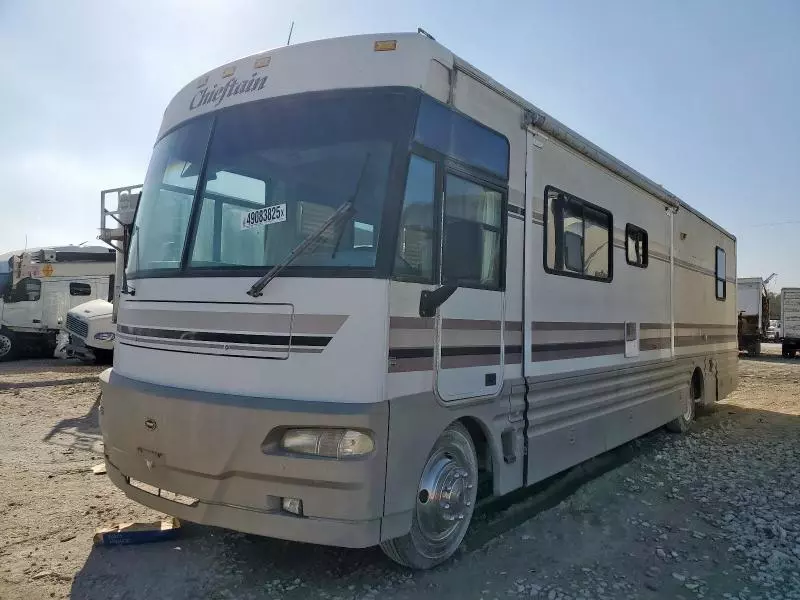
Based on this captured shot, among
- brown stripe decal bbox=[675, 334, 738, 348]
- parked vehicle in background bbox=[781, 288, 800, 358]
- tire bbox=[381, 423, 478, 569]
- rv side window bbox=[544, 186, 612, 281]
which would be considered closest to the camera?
tire bbox=[381, 423, 478, 569]

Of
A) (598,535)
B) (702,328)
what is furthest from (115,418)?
(702,328)

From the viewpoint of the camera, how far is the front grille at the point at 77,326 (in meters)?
14.0

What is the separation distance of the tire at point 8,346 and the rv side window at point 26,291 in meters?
0.93

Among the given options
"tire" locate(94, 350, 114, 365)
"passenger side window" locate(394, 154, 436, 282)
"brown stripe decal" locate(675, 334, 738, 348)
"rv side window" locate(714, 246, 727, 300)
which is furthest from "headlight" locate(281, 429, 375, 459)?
"tire" locate(94, 350, 114, 365)

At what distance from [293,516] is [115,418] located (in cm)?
142

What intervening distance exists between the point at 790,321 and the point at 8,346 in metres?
27.3

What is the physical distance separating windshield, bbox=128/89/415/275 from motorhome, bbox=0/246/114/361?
541 inches

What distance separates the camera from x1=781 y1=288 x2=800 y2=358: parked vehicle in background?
24938 mm

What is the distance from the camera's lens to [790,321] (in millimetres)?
25297

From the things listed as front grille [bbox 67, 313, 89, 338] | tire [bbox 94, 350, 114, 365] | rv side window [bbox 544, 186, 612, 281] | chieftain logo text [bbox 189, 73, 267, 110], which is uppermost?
chieftain logo text [bbox 189, 73, 267, 110]

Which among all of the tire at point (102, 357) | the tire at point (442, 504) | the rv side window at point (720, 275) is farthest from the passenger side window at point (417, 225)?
the tire at point (102, 357)

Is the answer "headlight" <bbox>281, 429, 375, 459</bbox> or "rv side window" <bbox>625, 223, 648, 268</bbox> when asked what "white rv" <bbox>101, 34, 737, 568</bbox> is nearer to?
"headlight" <bbox>281, 429, 375, 459</bbox>

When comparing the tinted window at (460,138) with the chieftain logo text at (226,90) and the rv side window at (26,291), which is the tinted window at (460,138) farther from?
the rv side window at (26,291)

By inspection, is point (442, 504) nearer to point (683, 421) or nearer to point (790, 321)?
point (683, 421)
